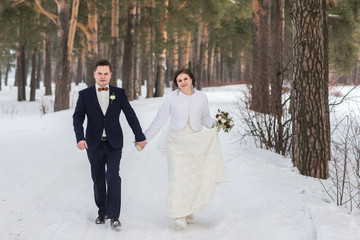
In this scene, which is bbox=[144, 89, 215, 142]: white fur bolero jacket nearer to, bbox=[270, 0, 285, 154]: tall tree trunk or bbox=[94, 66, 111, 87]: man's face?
bbox=[94, 66, 111, 87]: man's face

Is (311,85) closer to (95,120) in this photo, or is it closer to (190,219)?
(190,219)

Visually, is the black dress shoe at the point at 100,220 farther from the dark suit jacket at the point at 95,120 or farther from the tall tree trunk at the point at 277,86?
the tall tree trunk at the point at 277,86

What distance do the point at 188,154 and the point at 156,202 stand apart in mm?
1232

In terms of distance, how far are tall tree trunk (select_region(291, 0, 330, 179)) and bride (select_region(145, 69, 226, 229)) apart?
1.87 m

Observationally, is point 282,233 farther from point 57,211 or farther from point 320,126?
point 57,211

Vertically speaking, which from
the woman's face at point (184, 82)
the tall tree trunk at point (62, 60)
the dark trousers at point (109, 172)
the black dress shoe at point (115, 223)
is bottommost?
the black dress shoe at point (115, 223)

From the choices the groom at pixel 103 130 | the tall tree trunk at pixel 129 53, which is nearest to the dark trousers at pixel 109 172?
the groom at pixel 103 130

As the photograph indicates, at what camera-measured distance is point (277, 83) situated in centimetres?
696

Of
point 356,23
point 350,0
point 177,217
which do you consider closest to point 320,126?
point 177,217

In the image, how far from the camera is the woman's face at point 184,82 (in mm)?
4240

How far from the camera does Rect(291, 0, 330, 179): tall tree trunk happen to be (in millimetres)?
5453

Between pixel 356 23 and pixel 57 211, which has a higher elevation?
pixel 356 23

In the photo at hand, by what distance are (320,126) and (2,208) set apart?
14.7 feet

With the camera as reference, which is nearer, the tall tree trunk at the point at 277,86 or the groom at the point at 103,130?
the groom at the point at 103,130
